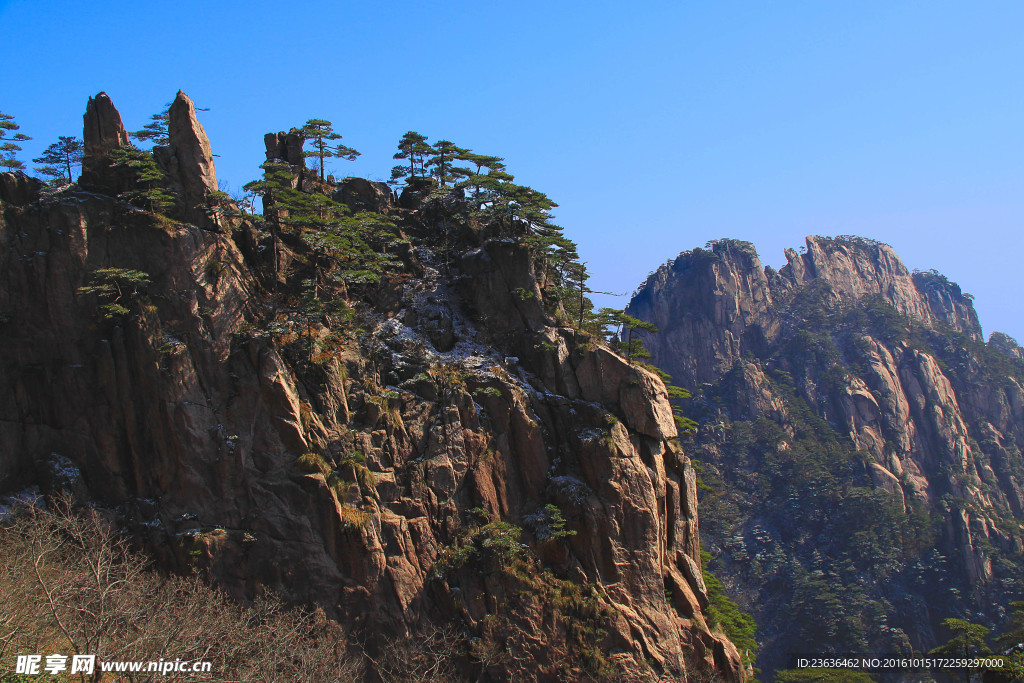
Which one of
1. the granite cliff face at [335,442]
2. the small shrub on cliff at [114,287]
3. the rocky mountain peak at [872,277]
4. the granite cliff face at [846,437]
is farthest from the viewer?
the rocky mountain peak at [872,277]

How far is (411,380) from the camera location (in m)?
39.3

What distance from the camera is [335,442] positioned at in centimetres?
3578

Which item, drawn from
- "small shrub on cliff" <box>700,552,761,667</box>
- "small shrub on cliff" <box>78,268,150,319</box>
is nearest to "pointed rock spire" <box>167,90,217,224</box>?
"small shrub on cliff" <box>78,268,150,319</box>

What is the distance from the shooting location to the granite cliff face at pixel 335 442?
1328 inches

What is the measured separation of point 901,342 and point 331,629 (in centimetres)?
13772

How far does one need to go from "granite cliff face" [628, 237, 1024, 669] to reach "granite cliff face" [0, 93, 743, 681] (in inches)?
2754

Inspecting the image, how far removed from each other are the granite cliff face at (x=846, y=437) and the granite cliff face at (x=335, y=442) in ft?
230

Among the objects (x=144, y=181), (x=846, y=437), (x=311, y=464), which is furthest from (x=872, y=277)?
(x=144, y=181)

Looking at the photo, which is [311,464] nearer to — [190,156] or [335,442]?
[335,442]

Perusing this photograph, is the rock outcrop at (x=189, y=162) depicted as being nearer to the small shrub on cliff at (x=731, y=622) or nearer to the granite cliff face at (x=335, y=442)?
the granite cliff face at (x=335, y=442)

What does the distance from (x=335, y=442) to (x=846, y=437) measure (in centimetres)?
11524

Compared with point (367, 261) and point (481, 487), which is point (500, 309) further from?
point (481, 487)

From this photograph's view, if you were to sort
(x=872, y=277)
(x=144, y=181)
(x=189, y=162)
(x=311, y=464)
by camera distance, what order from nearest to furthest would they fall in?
(x=311, y=464)
(x=144, y=181)
(x=189, y=162)
(x=872, y=277)

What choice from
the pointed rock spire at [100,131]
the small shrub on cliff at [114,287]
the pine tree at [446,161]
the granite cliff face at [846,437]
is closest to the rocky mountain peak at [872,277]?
the granite cliff face at [846,437]
